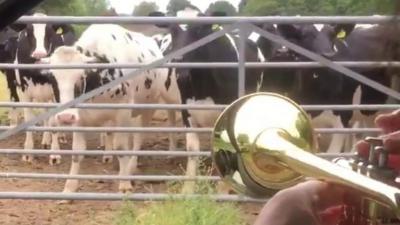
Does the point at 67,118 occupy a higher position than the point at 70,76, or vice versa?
the point at 70,76

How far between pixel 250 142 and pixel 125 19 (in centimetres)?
279

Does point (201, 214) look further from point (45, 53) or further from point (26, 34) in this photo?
point (26, 34)

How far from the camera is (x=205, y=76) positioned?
5.05 m

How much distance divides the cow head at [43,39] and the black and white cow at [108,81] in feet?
0.72

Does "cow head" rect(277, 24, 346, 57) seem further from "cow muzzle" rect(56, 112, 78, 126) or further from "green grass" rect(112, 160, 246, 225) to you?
"green grass" rect(112, 160, 246, 225)

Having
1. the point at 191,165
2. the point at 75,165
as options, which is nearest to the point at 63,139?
the point at 75,165

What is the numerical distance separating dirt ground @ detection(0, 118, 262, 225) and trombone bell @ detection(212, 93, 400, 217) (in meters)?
2.48

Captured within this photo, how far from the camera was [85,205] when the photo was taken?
4723 mm

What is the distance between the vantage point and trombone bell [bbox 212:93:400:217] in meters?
0.66

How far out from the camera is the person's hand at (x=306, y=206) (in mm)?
563

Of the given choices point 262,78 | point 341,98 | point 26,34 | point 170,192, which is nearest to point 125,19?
point 170,192

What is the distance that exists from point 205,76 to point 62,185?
1.04 meters

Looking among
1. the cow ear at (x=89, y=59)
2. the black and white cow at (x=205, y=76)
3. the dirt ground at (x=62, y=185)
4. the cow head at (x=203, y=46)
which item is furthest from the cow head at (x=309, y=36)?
the cow ear at (x=89, y=59)

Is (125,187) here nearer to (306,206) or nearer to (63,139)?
(63,139)
